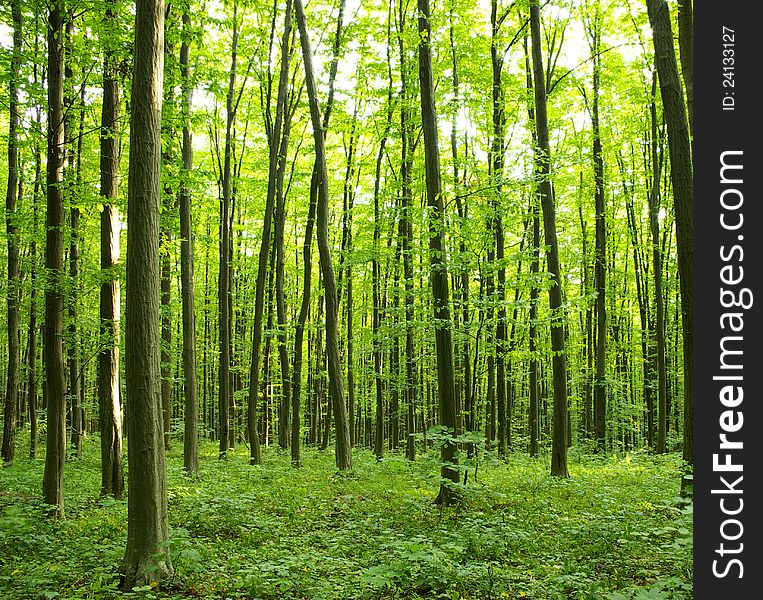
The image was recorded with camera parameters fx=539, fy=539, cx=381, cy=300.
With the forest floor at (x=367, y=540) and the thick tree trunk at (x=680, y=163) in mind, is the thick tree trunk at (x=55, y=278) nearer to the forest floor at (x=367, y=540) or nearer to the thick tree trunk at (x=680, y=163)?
the forest floor at (x=367, y=540)

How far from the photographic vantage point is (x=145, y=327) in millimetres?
5879

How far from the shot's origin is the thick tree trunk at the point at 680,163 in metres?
6.93

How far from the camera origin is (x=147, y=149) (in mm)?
5980

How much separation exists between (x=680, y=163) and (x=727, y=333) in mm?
4064

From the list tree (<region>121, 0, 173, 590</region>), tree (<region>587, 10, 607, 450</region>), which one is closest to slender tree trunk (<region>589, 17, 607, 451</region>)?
tree (<region>587, 10, 607, 450</region>)

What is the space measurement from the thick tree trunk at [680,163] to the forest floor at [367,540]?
229 centimetres

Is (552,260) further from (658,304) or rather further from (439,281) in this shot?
(658,304)

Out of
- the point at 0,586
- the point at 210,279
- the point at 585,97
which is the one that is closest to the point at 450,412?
the point at 0,586

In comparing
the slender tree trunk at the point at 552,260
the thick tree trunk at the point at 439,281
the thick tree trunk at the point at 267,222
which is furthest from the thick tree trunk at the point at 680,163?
the thick tree trunk at the point at 267,222

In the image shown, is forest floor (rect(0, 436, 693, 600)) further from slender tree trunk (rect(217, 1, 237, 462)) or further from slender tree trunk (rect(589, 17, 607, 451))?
slender tree trunk (rect(589, 17, 607, 451))

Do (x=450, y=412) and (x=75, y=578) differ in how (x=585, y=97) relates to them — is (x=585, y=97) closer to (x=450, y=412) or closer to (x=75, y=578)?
(x=450, y=412)

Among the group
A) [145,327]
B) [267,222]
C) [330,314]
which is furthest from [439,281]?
[267,222]

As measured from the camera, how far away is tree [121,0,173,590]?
569cm

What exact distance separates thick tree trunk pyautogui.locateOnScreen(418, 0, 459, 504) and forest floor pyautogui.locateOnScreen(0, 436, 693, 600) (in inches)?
16.4
